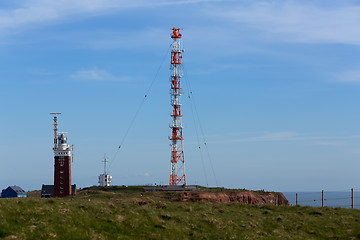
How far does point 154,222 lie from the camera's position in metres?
36.3

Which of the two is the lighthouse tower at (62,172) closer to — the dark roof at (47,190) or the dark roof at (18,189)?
the dark roof at (47,190)

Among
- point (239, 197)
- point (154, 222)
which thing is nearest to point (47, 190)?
point (239, 197)

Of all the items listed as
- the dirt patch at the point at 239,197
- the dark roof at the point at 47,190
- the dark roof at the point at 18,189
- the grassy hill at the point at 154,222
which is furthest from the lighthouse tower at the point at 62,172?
the grassy hill at the point at 154,222

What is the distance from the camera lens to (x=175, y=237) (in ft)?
111

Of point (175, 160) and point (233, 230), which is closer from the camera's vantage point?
point (233, 230)

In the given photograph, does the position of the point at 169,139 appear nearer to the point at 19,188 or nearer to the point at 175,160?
the point at 175,160

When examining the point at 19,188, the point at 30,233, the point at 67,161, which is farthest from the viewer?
the point at 19,188

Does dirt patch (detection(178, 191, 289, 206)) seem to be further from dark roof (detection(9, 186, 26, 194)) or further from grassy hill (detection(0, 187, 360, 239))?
dark roof (detection(9, 186, 26, 194))

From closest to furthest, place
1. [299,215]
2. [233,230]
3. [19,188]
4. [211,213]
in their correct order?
[233,230]
[211,213]
[299,215]
[19,188]

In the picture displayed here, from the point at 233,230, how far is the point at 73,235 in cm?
1280

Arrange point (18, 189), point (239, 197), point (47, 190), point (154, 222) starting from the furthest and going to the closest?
point (18, 189) < point (47, 190) < point (239, 197) < point (154, 222)

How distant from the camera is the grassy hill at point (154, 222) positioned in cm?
3212

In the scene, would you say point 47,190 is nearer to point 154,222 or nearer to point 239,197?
point 239,197

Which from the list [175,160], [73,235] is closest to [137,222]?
[73,235]
